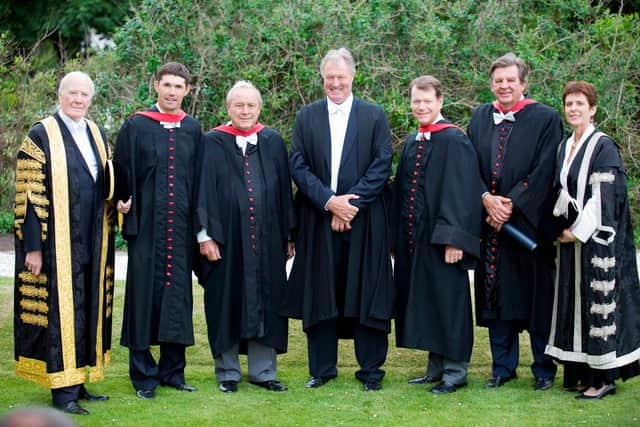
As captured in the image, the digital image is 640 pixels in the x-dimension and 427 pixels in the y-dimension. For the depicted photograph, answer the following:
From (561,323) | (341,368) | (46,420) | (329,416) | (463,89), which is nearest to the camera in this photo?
(46,420)

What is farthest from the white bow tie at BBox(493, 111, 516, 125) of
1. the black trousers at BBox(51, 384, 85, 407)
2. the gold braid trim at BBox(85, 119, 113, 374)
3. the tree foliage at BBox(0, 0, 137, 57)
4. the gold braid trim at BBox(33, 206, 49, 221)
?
the tree foliage at BBox(0, 0, 137, 57)

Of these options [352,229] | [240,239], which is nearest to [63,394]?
[240,239]

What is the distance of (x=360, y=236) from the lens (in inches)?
248

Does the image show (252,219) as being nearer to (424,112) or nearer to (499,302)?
(424,112)

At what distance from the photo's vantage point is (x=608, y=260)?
589 cm

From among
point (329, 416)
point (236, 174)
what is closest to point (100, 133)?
point (236, 174)

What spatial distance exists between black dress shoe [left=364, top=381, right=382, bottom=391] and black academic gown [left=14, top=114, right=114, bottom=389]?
1.76m

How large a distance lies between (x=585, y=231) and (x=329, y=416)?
1909 millimetres

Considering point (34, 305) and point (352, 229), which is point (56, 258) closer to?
point (34, 305)

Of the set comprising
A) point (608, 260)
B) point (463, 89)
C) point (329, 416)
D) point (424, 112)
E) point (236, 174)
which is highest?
point (463, 89)

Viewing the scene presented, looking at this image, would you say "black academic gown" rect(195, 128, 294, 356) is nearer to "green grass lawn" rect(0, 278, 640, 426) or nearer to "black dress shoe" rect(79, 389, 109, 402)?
"green grass lawn" rect(0, 278, 640, 426)

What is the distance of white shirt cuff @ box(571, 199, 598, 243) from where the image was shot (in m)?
5.84

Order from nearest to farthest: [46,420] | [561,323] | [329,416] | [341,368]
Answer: [46,420] < [329,416] < [561,323] < [341,368]

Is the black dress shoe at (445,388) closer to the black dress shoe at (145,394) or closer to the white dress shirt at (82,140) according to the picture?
the black dress shoe at (145,394)
